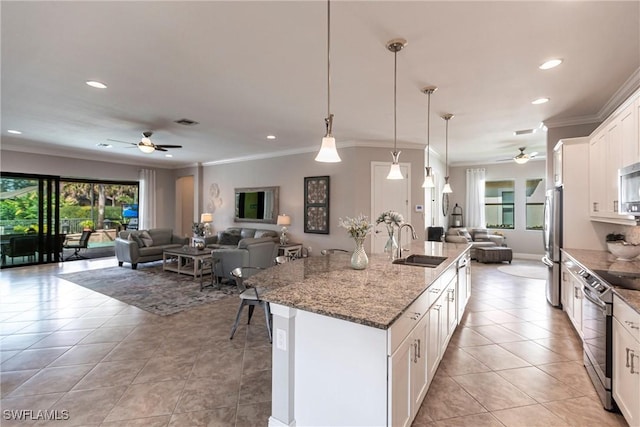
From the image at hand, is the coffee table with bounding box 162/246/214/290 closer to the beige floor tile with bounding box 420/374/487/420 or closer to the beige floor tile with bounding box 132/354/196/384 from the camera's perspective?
the beige floor tile with bounding box 132/354/196/384

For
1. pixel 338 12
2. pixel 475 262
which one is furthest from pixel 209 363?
pixel 475 262

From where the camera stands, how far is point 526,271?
684 cm

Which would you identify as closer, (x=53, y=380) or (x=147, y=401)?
(x=147, y=401)

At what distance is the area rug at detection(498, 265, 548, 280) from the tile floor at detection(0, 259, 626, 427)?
2281 mm

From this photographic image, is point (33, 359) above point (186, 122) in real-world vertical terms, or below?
below

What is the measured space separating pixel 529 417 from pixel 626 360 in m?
0.72

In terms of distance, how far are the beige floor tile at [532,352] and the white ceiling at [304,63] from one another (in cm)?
279

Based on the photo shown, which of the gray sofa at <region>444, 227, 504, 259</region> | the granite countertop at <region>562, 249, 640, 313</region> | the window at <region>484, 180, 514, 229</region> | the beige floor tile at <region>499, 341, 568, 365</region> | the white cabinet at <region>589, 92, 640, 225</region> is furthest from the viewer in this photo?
the window at <region>484, 180, 514, 229</region>

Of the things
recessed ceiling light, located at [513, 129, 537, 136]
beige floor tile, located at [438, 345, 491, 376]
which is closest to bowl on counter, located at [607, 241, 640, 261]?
beige floor tile, located at [438, 345, 491, 376]

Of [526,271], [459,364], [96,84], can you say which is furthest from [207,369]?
[526,271]

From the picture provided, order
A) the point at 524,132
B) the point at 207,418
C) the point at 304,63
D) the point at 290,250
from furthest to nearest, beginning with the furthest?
the point at 290,250 → the point at 524,132 → the point at 304,63 → the point at 207,418

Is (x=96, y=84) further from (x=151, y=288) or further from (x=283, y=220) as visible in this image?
(x=283, y=220)

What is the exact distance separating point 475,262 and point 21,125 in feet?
32.5

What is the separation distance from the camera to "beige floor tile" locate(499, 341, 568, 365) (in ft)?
9.50
